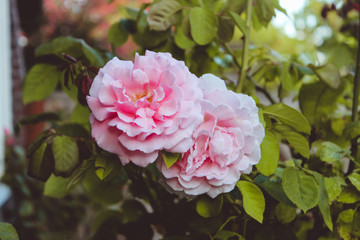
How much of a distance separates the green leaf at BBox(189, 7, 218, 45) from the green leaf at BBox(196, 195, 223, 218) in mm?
295

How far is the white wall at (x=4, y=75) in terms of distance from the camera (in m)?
3.12

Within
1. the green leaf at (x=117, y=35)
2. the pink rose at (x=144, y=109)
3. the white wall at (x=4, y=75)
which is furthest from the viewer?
the white wall at (x=4, y=75)

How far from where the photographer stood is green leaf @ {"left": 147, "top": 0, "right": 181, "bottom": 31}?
0.73m

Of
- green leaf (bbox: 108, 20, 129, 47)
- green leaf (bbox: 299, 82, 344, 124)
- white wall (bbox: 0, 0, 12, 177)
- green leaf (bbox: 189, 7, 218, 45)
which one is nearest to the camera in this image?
green leaf (bbox: 189, 7, 218, 45)

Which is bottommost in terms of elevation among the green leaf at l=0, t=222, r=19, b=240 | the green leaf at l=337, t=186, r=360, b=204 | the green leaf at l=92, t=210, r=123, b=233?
the green leaf at l=92, t=210, r=123, b=233

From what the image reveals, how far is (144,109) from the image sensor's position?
496 mm

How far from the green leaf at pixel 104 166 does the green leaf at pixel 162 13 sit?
31 centimetres

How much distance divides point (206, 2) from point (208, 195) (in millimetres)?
411

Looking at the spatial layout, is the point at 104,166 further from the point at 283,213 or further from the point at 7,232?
the point at 283,213

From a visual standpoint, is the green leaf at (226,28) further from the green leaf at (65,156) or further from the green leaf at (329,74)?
the green leaf at (65,156)

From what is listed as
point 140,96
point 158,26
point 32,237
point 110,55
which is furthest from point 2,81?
point 140,96

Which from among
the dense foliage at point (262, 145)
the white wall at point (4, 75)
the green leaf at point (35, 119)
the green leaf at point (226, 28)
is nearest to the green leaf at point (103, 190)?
the dense foliage at point (262, 145)

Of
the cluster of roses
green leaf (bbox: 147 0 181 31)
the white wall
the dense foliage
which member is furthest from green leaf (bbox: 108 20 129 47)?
the white wall

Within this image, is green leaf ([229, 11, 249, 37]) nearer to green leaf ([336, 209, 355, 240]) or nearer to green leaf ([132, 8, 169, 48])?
green leaf ([132, 8, 169, 48])
